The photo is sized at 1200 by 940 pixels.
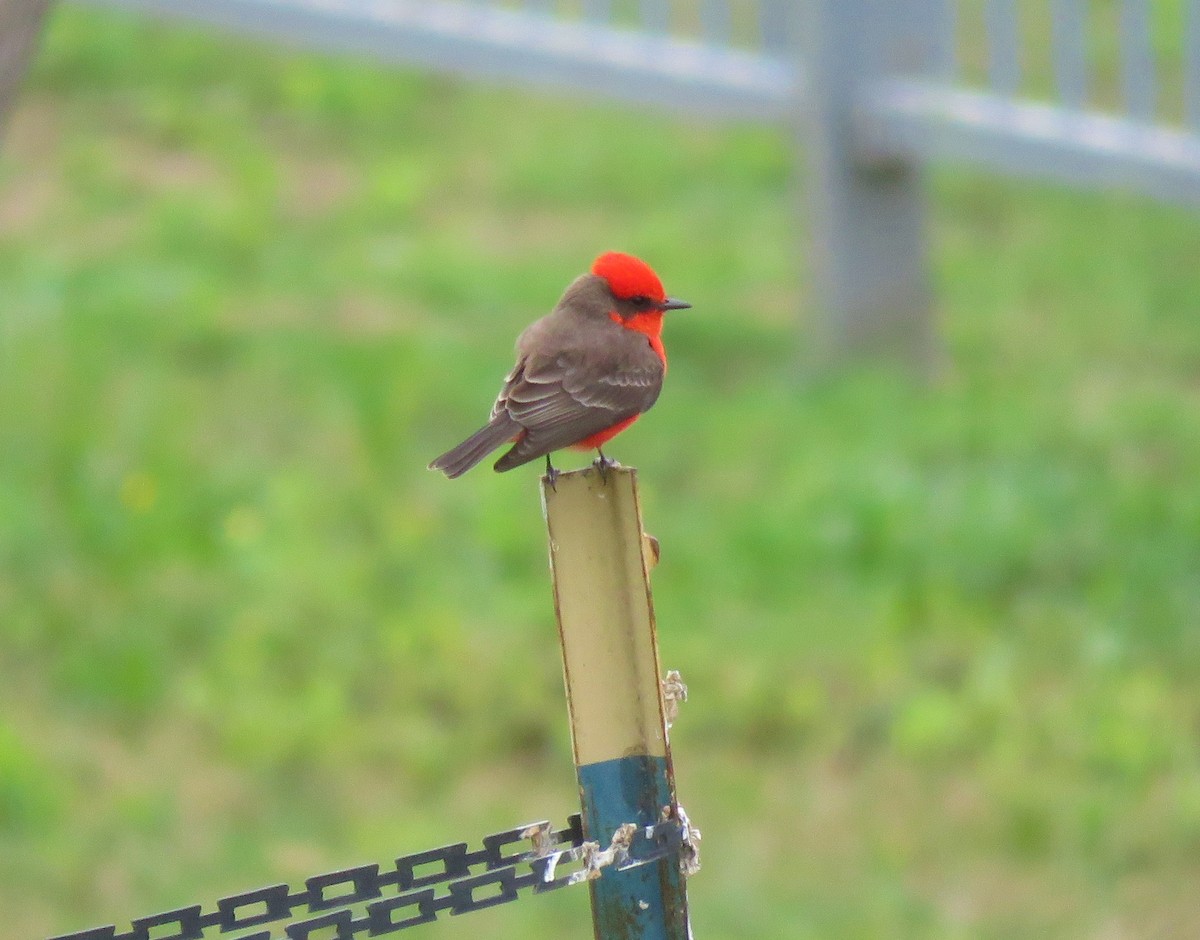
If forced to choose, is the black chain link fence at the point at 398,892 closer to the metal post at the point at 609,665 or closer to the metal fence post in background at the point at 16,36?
the metal post at the point at 609,665

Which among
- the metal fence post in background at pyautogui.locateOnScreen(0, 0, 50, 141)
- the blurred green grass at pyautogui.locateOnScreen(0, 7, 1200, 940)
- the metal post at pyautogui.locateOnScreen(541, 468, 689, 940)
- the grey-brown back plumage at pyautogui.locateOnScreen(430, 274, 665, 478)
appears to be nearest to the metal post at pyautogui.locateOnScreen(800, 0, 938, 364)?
the blurred green grass at pyautogui.locateOnScreen(0, 7, 1200, 940)

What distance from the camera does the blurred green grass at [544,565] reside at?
5.40 m

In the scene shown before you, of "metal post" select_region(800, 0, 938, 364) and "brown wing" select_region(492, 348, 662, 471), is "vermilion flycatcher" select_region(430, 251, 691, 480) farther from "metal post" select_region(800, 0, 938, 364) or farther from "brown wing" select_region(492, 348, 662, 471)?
"metal post" select_region(800, 0, 938, 364)

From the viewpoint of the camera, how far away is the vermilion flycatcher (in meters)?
3.52

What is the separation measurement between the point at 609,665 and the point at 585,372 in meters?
1.52

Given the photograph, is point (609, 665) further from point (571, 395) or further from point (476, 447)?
point (571, 395)

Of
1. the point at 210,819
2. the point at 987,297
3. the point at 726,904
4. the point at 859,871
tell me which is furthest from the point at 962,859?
the point at 987,297

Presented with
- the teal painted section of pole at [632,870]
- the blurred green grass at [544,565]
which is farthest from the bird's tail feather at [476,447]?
the blurred green grass at [544,565]

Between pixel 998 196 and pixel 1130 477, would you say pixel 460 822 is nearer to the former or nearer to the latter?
pixel 1130 477

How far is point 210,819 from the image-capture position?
18.1ft

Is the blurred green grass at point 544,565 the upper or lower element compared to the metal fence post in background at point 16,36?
upper

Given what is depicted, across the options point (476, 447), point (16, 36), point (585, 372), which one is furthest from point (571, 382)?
point (16, 36)

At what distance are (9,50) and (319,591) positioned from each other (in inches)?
159

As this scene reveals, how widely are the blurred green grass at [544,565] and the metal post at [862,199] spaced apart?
0.77ft
